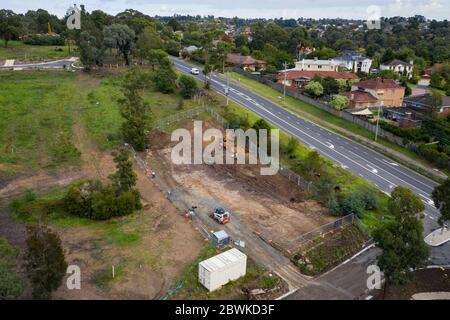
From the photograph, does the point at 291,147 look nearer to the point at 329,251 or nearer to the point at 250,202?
the point at 250,202

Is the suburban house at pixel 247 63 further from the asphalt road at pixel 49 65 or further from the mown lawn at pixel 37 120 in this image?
the mown lawn at pixel 37 120

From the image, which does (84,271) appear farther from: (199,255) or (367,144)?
(367,144)

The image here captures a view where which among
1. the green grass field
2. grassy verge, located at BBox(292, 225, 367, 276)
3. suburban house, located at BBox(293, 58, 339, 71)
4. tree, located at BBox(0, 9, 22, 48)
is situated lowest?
grassy verge, located at BBox(292, 225, 367, 276)

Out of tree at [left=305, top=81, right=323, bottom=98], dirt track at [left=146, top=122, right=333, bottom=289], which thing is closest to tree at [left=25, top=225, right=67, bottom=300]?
dirt track at [left=146, top=122, right=333, bottom=289]

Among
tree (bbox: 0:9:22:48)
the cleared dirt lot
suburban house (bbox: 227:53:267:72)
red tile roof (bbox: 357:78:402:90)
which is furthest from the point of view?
suburban house (bbox: 227:53:267:72)

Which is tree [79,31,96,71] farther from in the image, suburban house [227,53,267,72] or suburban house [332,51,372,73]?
suburban house [332,51,372,73]

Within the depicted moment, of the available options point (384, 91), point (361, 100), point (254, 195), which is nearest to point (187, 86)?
point (361, 100)
